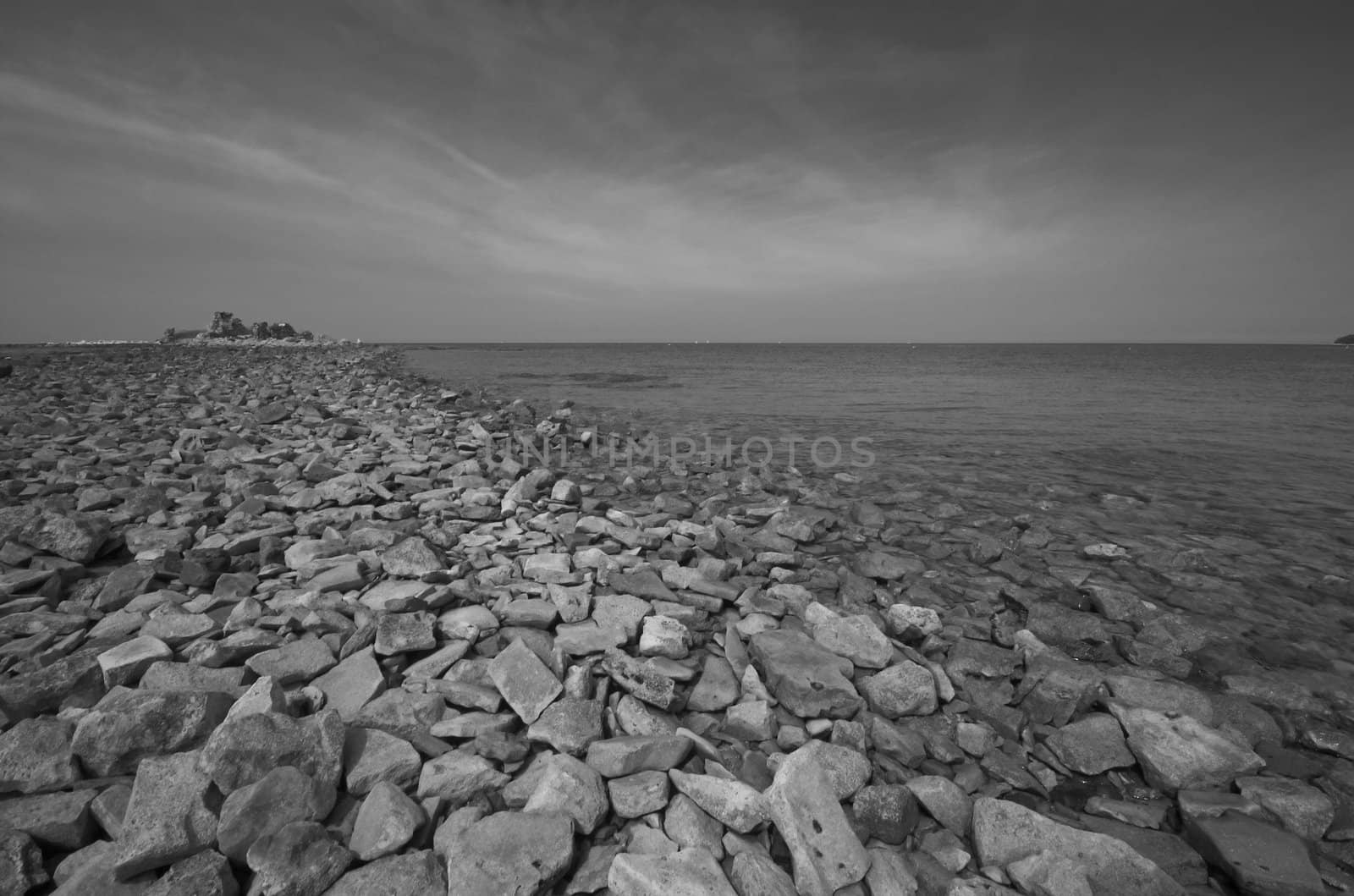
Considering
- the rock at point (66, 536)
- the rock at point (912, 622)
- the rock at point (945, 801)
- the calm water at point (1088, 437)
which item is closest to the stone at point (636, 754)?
the rock at point (945, 801)

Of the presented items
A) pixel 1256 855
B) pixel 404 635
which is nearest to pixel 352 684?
pixel 404 635

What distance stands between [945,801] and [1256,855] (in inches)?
51.2

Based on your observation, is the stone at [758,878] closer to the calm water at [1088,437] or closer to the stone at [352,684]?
the stone at [352,684]

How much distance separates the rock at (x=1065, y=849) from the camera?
7.19 feet

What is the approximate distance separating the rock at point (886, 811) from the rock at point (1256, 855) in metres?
1.29

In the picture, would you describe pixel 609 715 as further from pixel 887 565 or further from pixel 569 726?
pixel 887 565

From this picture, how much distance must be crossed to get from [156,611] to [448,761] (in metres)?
2.56

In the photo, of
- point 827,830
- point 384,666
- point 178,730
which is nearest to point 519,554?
point 384,666

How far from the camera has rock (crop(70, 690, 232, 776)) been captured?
7.69 ft

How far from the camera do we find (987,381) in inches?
1264

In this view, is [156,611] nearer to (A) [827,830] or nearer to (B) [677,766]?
(B) [677,766]

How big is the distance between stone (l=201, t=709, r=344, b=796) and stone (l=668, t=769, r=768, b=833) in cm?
149

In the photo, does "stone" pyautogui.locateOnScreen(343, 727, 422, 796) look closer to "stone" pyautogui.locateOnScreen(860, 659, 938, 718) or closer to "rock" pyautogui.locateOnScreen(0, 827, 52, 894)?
"rock" pyautogui.locateOnScreen(0, 827, 52, 894)

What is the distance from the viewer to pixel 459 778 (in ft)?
7.82
